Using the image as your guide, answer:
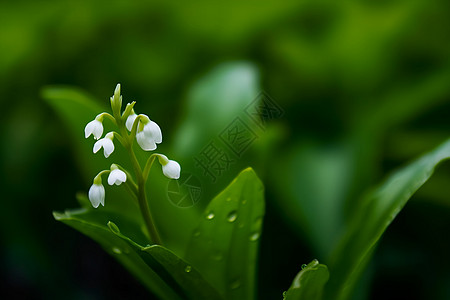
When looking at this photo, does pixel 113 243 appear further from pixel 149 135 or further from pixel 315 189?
pixel 315 189

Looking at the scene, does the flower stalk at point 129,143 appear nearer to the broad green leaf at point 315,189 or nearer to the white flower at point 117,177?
the white flower at point 117,177

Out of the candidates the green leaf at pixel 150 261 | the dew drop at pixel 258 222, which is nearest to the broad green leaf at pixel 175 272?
the green leaf at pixel 150 261

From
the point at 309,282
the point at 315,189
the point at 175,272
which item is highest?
the point at 175,272

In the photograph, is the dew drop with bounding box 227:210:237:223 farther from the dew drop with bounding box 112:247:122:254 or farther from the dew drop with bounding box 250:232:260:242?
the dew drop with bounding box 112:247:122:254

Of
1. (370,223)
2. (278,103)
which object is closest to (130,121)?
(370,223)

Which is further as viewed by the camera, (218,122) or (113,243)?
(218,122)

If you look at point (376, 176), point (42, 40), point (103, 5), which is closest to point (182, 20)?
point (103, 5)

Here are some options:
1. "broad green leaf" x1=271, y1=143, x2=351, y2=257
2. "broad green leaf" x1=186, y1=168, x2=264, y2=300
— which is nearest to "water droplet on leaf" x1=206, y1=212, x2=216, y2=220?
"broad green leaf" x1=186, y1=168, x2=264, y2=300
